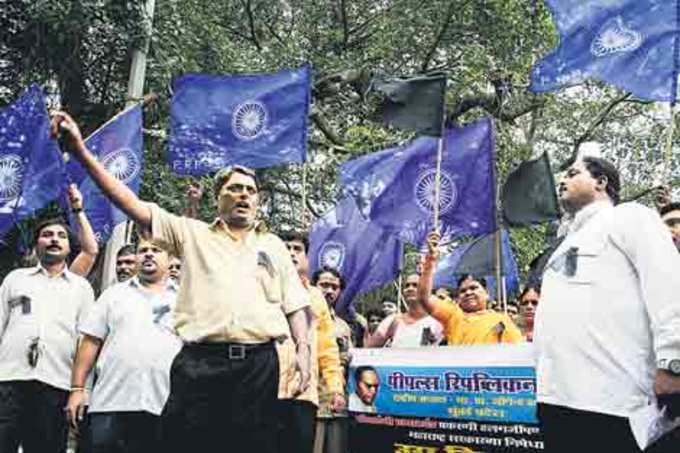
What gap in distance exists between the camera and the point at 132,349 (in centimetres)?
559

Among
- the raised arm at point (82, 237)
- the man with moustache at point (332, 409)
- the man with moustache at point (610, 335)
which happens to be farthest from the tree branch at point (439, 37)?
the man with moustache at point (610, 335)

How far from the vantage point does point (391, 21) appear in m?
16.4

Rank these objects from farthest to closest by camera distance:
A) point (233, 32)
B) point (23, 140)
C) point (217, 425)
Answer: point (233, 32), point (23, 140), point (217, 425)

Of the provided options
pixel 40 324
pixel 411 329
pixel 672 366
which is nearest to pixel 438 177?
pixel 411 329

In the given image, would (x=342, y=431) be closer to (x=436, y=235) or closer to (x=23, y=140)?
(x=436, y=235)

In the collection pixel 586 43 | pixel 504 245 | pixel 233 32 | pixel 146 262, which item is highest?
pixel 233 32

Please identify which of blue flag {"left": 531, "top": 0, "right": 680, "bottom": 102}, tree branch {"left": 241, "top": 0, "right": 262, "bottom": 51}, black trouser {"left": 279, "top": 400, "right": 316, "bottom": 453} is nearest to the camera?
black trouser {"left": 279, "top": 400, "right": 316, "bottom": 453}

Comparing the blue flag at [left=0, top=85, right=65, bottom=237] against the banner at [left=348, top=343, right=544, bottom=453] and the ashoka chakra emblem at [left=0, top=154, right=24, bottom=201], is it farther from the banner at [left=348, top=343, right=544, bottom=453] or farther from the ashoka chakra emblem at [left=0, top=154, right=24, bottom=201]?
the banner at [left=348, top=343, right=544, bottom=453]

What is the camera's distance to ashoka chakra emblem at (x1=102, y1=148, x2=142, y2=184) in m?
8.42

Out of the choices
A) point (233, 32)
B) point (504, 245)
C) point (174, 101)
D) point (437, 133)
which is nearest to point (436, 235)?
point (437, 133)

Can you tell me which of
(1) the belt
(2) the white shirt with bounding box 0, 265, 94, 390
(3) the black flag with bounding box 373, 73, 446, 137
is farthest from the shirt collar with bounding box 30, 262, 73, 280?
(3) the black flag with bounding box 373, 73, 446, 137

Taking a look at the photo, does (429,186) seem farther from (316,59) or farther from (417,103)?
(316,59)

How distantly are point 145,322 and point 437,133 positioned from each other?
9.86 ft

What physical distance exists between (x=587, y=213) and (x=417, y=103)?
13.3 feet
